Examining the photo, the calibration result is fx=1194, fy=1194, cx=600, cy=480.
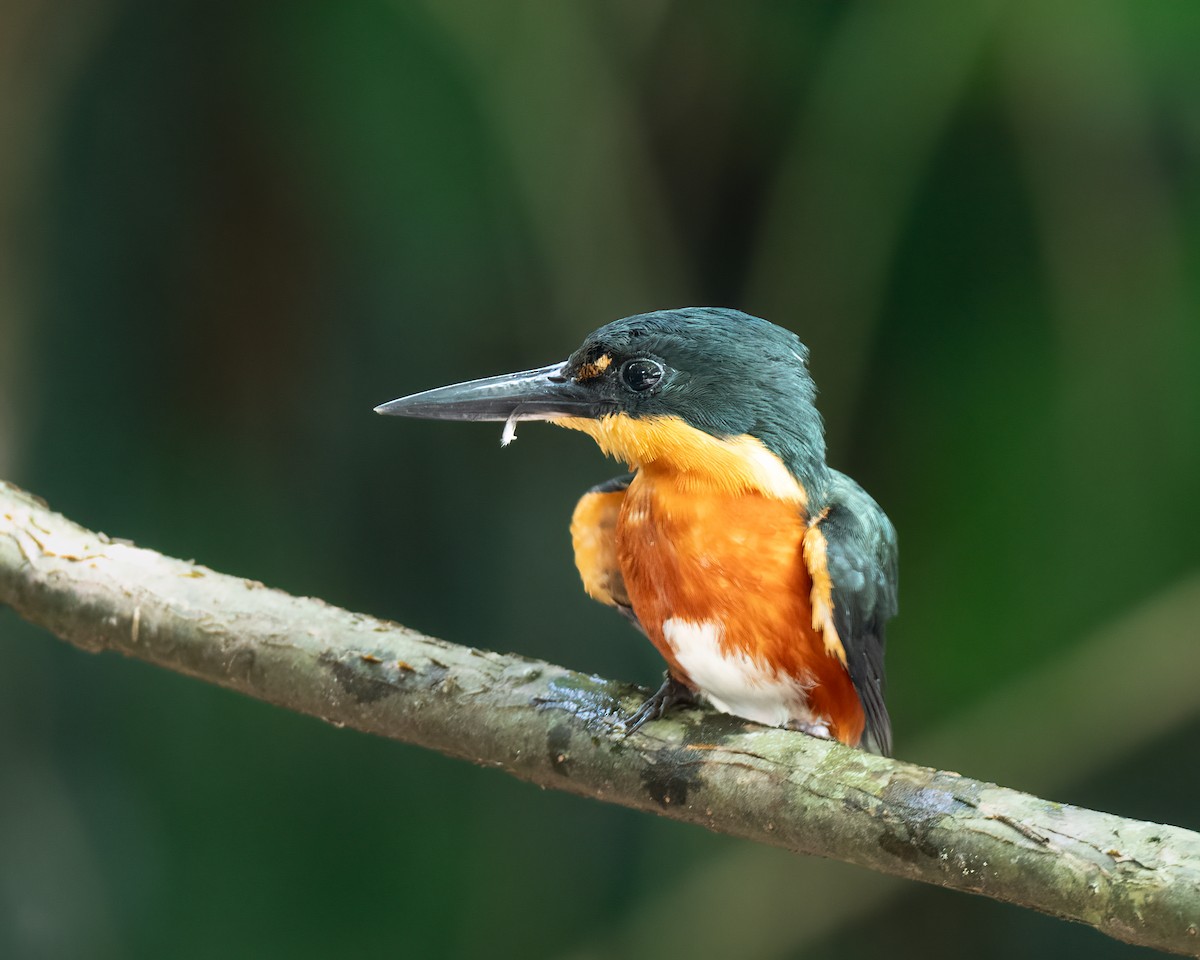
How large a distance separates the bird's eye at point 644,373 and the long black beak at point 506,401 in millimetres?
46

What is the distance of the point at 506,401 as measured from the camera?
133 centimetres

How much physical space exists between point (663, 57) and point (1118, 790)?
5.93ft

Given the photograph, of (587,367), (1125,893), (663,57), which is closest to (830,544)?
(587,367)

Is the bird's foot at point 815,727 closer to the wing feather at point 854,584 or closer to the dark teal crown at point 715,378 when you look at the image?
the wing feather at point 854,584

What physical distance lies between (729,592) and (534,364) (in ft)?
4.79

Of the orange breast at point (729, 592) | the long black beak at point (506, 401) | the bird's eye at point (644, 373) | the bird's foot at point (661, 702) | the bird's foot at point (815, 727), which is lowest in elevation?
the bird's foot at point (815, 727)

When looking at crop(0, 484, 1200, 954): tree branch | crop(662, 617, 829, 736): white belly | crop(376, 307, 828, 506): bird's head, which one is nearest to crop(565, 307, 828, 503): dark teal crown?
crop(376, 307, 828, 506): bird's head

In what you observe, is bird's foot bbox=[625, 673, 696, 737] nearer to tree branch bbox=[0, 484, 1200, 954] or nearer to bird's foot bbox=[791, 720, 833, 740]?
tree branch bbox=[0, 484, 1200, 954]

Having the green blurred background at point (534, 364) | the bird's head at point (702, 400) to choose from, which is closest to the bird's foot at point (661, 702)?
the bird's head at point (702, 400)

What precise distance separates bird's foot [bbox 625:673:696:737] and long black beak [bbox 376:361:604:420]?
32cm

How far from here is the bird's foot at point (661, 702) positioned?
4.16 ft

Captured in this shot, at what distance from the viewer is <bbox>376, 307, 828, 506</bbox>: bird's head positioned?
4.30 ft

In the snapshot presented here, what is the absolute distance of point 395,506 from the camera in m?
2.76

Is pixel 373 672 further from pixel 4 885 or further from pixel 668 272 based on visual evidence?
pixel 4 885
